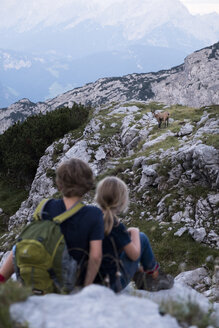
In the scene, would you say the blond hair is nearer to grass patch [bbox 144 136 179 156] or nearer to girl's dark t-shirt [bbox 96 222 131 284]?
girl's dark t-shirt [bbox 96 222 131 284]

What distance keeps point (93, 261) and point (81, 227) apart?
21.3 inches

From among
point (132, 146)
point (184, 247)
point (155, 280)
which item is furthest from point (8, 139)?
Answer: point (155, 280)

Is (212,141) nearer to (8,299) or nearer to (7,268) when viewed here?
(7,268)

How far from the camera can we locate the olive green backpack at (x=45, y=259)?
3.88 m

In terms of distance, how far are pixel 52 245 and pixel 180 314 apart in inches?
75.2

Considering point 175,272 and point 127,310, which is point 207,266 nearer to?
point 175,272

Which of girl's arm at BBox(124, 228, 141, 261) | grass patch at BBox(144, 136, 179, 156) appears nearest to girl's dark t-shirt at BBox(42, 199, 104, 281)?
girl's arm at BBox(124, 228, 141, 261)

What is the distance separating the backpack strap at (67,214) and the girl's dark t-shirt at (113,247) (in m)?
0.68

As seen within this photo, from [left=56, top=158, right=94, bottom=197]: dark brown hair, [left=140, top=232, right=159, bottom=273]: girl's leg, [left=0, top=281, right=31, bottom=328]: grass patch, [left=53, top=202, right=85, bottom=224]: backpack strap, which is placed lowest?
[left=140, top=232, right=159, bottom=273]: girl's leg

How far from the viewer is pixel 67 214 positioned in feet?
13.8

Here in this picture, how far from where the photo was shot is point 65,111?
1457 inches

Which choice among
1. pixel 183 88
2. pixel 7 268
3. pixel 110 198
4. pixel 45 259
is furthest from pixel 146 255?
pixel 183 88

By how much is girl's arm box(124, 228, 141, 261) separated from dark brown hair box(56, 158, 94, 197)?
3.85 feet

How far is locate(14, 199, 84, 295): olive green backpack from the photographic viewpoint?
12.7ft
